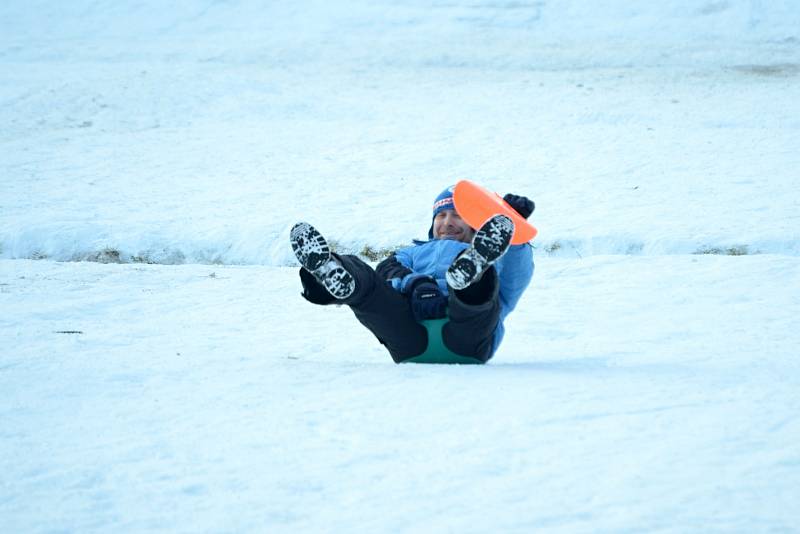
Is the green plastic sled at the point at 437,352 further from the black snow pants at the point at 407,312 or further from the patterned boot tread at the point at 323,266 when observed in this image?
the patterned boot tread at the point at 323,266

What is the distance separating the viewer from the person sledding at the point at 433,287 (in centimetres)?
332

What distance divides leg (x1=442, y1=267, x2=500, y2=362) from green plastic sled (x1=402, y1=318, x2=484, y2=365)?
0.03 meters

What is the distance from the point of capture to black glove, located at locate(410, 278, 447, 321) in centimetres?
370

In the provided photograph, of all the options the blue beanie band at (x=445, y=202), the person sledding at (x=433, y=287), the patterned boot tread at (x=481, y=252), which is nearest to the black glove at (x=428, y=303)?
the person sledding at (x=433, y=287)

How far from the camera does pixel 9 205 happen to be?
839 centimetres

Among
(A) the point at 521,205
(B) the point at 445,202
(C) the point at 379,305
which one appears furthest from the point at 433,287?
(B) the point at 445,202

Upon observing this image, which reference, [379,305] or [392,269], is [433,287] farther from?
[392,269]

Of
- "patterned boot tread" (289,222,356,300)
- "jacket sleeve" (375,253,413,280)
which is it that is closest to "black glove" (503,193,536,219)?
"jacket sleeve" (375,253,413,280)

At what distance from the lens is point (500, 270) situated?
391cm

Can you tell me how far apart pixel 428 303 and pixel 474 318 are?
27cm

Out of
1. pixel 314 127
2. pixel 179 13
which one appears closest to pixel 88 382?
pixel 314 127

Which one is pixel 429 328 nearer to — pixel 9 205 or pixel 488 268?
pixel 488 268

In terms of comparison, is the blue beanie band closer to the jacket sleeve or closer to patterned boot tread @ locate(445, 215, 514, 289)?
the jacket sleeve

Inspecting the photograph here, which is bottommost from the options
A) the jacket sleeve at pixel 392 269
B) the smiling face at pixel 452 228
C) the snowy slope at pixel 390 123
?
the snowy slope at pixel 390 123
